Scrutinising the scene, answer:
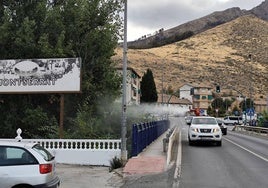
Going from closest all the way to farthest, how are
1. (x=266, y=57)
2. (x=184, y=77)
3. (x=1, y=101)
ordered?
1. (x=1, y=101)
2. (x=184, y=77)
3. (x=266, y=57)

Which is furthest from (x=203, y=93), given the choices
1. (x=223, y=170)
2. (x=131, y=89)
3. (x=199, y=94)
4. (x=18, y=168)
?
(x=18, y=168)

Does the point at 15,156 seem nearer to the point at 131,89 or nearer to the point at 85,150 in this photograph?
the point at 85,150

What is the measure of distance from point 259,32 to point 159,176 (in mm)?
190543

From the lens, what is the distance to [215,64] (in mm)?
163125

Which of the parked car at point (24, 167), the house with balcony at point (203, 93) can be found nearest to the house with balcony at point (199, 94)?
the house with balcony at point (203, 93)

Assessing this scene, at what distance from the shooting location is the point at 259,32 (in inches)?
7717

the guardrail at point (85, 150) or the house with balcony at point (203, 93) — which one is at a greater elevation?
the house with balcony at point (203, 93)

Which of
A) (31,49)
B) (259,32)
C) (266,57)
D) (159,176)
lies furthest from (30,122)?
(259,32)

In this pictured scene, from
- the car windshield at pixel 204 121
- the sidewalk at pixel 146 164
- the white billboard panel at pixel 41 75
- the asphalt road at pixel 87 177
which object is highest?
the white billboard panel at pixel 41 75

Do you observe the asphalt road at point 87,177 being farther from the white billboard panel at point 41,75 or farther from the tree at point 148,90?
the tree at point 148,90

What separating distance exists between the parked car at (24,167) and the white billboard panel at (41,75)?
38.2 ft

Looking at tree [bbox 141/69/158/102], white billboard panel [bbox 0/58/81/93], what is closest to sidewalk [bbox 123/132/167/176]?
white billboard panel [bbox 0/58/81/93]

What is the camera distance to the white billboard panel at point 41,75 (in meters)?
22.1

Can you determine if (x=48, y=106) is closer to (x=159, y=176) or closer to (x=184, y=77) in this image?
(x=159, y=176)
